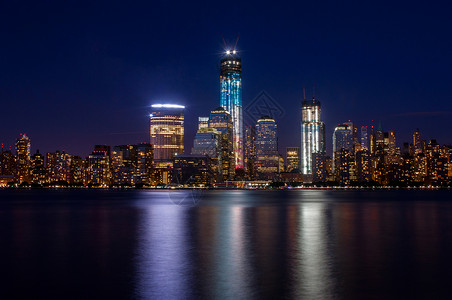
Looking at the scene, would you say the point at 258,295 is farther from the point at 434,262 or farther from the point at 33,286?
the point at 434,262

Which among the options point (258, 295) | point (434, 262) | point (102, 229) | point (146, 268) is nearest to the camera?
point (258, 295)

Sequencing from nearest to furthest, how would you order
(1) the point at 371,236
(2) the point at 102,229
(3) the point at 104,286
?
(3) the point at 104,286 < (1) the point at 371,236 < (2) the point at 102,229

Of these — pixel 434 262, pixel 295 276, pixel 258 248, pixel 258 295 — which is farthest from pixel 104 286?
pixel 434 262

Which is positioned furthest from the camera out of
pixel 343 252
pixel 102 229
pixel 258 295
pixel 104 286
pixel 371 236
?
pixel 102 229

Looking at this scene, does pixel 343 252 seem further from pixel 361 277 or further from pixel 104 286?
pixel 104 286

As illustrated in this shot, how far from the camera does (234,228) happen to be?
53.2 m

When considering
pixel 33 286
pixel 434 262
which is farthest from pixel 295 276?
pixel 33 286

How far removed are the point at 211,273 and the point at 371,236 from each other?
24.3 m

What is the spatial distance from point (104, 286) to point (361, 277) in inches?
519

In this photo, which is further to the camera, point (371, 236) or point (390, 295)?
point (371, 236)

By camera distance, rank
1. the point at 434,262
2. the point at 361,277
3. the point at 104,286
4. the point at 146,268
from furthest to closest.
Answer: the point at 434,262 → the point at 146,268 → the point at 361,277 → the point at 104,286

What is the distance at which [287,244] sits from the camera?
39031mm

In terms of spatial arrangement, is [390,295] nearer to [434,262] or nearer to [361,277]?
[361,277]

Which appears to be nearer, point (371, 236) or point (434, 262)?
point (434, 262)
